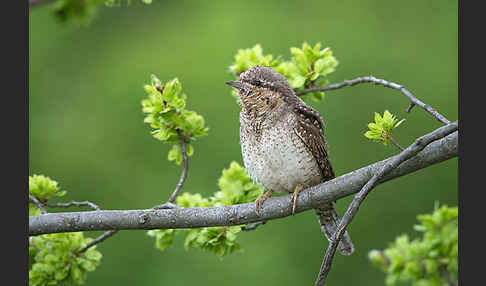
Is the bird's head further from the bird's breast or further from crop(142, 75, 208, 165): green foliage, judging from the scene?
crop(142, 75, 208, 165): green foliage

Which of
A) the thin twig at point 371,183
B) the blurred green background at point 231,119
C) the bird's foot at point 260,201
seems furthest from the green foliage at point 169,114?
the blurred green background at point 231,119

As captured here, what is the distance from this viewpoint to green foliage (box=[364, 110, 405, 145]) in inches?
83.2

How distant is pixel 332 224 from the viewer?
2977 millimetres

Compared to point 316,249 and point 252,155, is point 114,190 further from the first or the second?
point 252,155

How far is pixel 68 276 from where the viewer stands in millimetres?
2652

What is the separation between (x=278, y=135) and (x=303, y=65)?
435 millimetres

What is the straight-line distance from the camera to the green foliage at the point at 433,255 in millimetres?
2703

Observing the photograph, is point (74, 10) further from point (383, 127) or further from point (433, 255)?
point (433, 255)

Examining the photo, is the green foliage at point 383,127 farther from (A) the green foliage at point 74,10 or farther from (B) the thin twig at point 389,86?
(A) the green foliage at point 74,10

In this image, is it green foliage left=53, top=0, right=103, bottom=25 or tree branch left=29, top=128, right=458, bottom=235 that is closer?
green foliage left=53, top=0, right=103, bottom=25

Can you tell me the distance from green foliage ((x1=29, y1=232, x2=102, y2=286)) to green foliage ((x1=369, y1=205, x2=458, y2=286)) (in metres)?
1.54

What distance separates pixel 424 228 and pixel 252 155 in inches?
36.6

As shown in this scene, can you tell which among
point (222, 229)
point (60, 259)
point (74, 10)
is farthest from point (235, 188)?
point (74, 10)

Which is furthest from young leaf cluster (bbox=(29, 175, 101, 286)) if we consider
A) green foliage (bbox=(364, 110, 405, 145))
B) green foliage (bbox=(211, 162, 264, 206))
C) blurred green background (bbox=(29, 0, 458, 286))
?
blurred green background (bbox=(29, 0, 458, 286))
